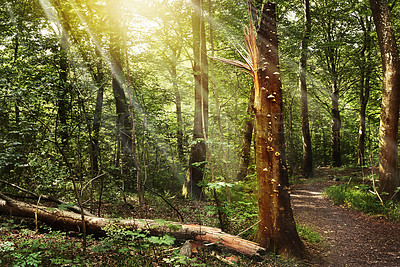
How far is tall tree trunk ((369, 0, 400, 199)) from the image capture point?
7.13m

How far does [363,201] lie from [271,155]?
19.0 feet

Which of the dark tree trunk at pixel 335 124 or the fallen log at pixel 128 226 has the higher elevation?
the dark tree trunk at pixel 335 124

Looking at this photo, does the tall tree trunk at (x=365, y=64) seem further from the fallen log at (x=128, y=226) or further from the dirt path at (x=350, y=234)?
the fallen log at (x=128, y=226)

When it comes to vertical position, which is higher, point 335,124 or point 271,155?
point 335,124

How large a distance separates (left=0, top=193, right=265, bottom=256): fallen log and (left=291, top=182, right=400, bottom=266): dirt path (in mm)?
1357

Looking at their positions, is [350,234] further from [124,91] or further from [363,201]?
[124,91]

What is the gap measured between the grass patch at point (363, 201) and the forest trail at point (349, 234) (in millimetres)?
265

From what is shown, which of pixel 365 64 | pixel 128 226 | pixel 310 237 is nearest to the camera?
pixel 128 226

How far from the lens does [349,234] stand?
230 inches

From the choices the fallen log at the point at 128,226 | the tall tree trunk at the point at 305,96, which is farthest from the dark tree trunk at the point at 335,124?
the fallen log at the point at 128,226

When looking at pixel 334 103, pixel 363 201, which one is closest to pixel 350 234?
pixel 363 201

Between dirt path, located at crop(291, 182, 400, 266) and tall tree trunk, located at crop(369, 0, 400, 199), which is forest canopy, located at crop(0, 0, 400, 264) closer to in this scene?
tall tree trunk, located at crop(369, 0, 400, 199)

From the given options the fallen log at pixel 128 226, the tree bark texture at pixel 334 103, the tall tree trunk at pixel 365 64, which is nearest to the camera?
the fallen log at pixel 128 226

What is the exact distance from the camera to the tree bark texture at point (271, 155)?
4066mm
